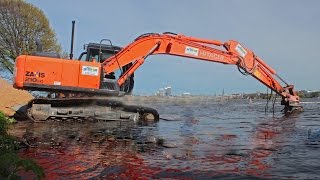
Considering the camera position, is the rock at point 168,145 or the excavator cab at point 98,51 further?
the excavator cab at point 98,51

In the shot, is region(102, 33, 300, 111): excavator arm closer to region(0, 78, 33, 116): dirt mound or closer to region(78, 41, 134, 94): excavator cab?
region(78, 41, 134, 94): excavator cab

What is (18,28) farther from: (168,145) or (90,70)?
(168,145)

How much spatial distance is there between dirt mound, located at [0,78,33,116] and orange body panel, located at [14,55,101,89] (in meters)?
4.56

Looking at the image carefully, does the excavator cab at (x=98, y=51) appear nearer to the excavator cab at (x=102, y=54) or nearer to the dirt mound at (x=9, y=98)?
the excavator cab at (x=102, y=54)

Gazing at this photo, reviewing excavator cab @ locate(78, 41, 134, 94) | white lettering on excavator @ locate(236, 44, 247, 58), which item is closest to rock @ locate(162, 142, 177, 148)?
excavator cab @ locate(78, 41, 134, 94)

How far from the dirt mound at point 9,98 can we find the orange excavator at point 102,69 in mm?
3624

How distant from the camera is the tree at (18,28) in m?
38.5

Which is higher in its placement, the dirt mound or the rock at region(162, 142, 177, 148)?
the dirt mound

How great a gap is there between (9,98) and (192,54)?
36.7ft

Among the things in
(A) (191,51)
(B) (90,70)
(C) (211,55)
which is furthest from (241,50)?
(B) (90,70)

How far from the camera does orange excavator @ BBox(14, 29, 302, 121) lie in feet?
57.4

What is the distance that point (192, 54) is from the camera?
2114 centimetres

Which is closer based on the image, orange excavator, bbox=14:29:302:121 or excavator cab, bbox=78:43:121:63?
orange excavator, bbox=14:29:302:121

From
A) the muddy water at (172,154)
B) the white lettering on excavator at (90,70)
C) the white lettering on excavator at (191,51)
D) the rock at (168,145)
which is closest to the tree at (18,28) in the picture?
the white lettering on excavator at (191,51)
